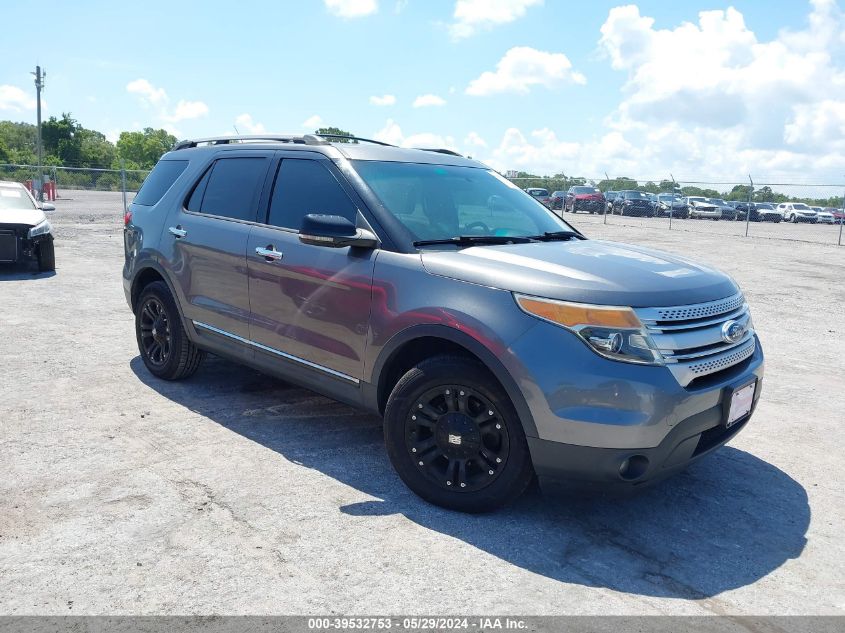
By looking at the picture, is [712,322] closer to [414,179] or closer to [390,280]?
[390,280]

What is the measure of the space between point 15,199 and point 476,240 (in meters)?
10.3

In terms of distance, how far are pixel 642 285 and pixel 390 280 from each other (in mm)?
1246

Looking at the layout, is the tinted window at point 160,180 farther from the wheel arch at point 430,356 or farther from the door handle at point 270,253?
the wheel arch at point 430,356

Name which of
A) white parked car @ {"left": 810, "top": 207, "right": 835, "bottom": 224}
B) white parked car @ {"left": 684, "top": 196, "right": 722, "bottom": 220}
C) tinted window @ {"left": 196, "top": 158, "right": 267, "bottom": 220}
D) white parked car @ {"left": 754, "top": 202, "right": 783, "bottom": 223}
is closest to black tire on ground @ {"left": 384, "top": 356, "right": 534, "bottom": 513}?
tinted window @ {"left": 196, "top": 158, "right": 267, "bottom": 220}

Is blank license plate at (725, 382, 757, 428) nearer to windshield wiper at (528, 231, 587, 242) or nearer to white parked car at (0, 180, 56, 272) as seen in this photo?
windshield wiper at (528, 231, 587, 242)

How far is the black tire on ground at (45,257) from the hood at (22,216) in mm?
347

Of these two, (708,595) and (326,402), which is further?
(326,402)

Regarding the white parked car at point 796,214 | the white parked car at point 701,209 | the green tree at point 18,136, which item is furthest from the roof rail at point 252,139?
the green tree at point 18,136

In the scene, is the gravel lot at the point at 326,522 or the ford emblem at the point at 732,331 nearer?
the gravel lot at the point at 326,522

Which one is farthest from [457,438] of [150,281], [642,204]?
[642,204]

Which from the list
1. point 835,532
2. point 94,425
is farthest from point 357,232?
point 835,532

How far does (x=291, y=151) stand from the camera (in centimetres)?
456

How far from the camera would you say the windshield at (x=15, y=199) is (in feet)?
37.4

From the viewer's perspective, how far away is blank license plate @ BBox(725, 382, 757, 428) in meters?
3.43
